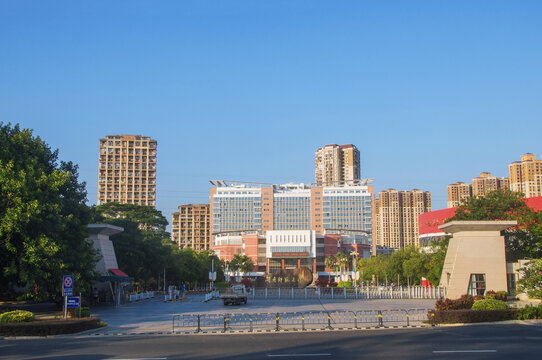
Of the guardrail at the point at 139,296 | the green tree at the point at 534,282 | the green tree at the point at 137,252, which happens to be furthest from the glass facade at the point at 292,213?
the green tree at the point at 534,282

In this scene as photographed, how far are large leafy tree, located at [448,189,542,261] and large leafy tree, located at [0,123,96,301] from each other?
38369 mm

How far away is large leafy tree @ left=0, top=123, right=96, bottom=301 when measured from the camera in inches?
1185

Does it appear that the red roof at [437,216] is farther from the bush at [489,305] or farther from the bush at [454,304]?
the bush at [489,305]

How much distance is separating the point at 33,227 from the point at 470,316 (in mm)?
26299

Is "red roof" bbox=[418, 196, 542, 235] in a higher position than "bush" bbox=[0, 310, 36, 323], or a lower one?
higher

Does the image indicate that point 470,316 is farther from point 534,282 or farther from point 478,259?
point 478,259

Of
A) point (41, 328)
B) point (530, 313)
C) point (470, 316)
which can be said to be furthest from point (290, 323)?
point (530, 313)

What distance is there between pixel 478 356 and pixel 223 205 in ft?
608

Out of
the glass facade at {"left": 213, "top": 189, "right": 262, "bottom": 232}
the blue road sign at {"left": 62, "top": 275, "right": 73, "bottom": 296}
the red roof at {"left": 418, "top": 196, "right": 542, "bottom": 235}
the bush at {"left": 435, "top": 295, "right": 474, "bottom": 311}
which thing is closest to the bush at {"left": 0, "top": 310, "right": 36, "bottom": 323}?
the blue road sign at {"left": 62, "top": 275, "right": 73, "bottom": 296}

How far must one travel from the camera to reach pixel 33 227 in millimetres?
31719

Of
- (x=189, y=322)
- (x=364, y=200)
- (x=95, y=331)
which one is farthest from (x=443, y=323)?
(x=364, y=200)

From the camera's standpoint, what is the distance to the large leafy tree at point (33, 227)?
98.7 feet

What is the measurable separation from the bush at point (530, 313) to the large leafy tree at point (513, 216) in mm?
21257

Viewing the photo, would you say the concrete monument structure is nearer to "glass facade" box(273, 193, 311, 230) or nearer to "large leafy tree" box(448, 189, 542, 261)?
"large leafy tree" box(448, 189, 542, 261)
